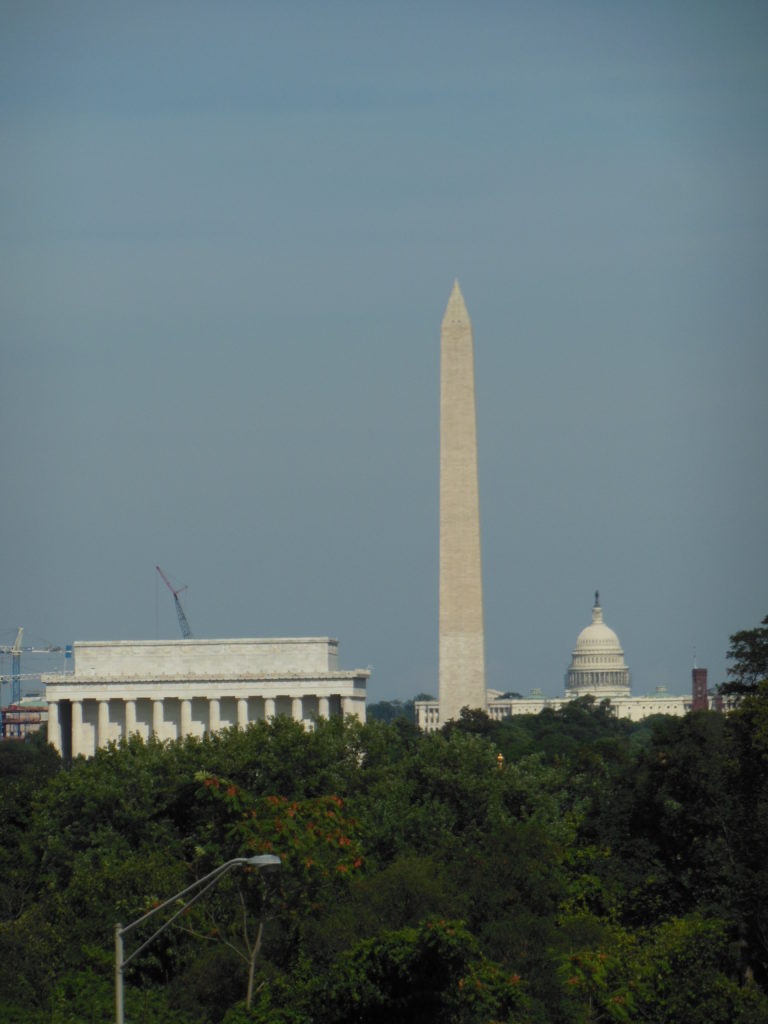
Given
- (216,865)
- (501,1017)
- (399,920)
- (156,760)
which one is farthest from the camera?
(156,760)

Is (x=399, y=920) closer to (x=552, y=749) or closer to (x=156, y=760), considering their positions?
(x=156, y=760)

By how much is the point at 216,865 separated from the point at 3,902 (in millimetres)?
12489

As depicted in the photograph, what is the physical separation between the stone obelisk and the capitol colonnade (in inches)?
696

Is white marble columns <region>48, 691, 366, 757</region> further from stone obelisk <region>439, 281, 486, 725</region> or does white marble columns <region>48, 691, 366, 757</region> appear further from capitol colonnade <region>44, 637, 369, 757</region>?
stone obelisk <region>439, 281, 486, 725</region>

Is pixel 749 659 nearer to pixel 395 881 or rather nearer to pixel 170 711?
pixel 395 881

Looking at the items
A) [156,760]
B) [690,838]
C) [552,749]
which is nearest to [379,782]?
[156,760]

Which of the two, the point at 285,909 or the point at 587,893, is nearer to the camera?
the point at 285,909

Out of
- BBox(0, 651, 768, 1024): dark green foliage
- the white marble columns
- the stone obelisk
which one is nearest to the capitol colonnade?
the white marble columns

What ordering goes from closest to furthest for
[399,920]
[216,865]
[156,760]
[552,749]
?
[399,920] < [216,865] < [156,760] < [552,749]

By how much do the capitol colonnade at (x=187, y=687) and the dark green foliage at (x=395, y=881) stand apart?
198 ft

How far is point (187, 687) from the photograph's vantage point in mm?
163000

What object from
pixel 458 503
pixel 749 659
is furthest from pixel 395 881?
pixel 458 503

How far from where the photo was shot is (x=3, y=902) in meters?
84.8

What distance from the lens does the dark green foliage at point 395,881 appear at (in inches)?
2466
